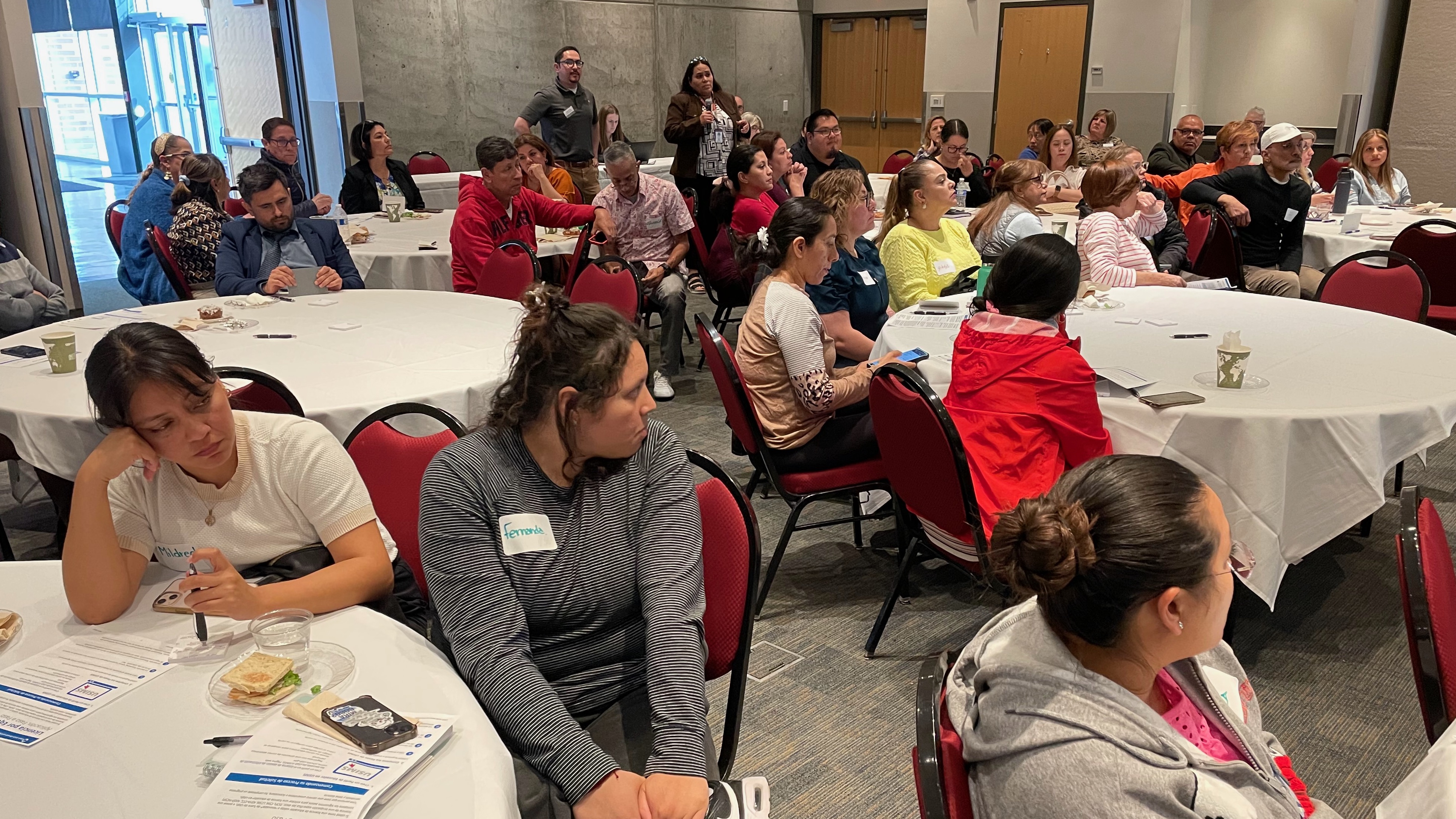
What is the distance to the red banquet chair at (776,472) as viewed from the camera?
116 inches

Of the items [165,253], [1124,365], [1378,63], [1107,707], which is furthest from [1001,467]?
[1378,63]

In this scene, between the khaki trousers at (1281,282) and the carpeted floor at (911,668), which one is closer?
the carpeted floor at (911,668)

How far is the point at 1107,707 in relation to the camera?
3.76ft

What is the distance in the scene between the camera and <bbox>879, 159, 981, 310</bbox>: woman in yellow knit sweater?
4309 mm

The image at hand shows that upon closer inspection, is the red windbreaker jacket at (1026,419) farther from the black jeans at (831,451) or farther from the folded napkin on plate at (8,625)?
the folded napkin on plate at (8,625)

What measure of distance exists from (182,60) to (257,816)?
34.8 feet

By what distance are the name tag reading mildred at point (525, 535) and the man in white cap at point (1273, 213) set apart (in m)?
5.06

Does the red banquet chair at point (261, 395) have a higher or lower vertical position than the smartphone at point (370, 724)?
higher

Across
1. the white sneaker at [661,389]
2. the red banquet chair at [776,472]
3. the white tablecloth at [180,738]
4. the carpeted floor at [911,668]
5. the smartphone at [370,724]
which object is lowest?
the carpeted floor at [911,668]

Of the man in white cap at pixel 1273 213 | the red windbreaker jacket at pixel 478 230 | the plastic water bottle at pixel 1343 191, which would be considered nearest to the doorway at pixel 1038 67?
the plastic water bottle at pixel 1343 191

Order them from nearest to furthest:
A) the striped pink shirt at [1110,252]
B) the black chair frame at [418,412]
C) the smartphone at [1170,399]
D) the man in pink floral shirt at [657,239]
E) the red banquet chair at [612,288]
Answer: the black chair frame at [418,412] < the smartphone at [1170,399] < the red banquet chair at [612,288] < the striped pink shirt at [1110,252] < the man in pink floral shirt at [657,239]

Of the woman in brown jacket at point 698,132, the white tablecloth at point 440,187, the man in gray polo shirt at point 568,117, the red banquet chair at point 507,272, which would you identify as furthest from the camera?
the man in gray polo shirt at point 568,117

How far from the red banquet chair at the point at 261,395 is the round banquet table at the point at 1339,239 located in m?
5.31

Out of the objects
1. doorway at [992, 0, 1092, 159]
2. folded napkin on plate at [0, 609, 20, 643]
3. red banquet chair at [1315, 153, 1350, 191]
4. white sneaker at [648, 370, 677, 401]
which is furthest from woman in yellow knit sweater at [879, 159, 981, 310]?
doorway at [992, 0, 1092, 159]
